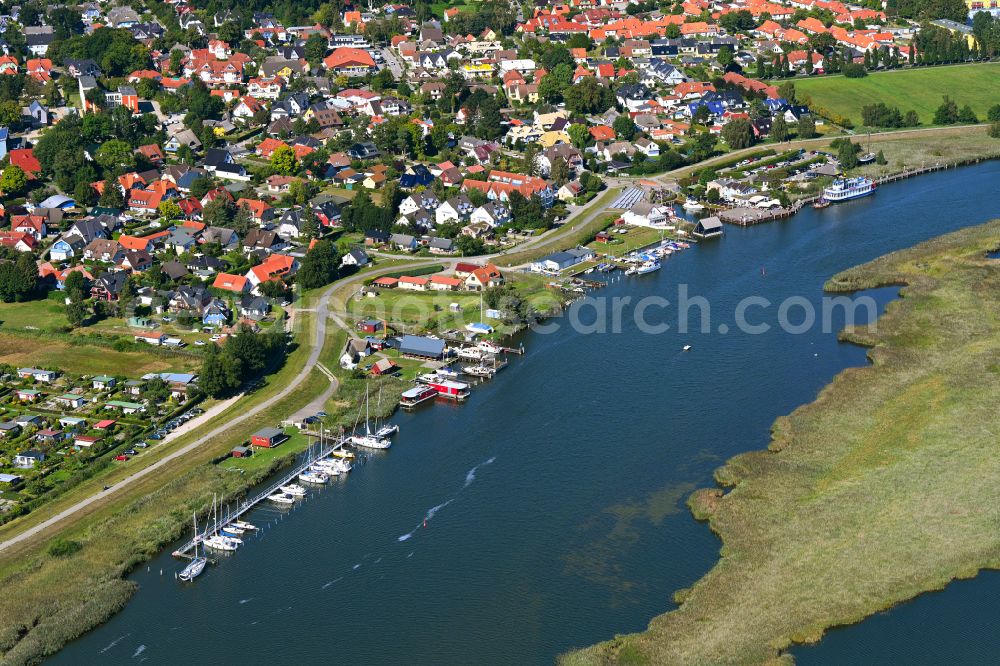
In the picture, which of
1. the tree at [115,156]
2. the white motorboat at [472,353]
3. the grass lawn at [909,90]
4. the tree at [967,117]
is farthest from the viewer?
the grass lawn at [909,90]

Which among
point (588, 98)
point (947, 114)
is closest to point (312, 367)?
point (588, 98)

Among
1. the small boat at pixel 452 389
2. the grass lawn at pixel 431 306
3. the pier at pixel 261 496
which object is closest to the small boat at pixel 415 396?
the small boat at pixel 452 389

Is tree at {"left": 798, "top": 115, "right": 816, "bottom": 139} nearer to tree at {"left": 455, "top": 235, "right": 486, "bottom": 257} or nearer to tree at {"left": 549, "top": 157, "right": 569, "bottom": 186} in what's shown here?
tree at {"left": 549, "top": 157, "right": 569, "bottom": 186}

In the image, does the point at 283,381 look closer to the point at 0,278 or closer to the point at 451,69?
the point at 0,278

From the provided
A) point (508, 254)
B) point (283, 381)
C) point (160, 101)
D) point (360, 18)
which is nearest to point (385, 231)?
point (508, 254)

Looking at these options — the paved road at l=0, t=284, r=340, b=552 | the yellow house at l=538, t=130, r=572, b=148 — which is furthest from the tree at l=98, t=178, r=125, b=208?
the yellow house at l=538, t=130, r=572, b=148

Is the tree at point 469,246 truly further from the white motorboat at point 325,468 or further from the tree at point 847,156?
the tree at point 847,156
